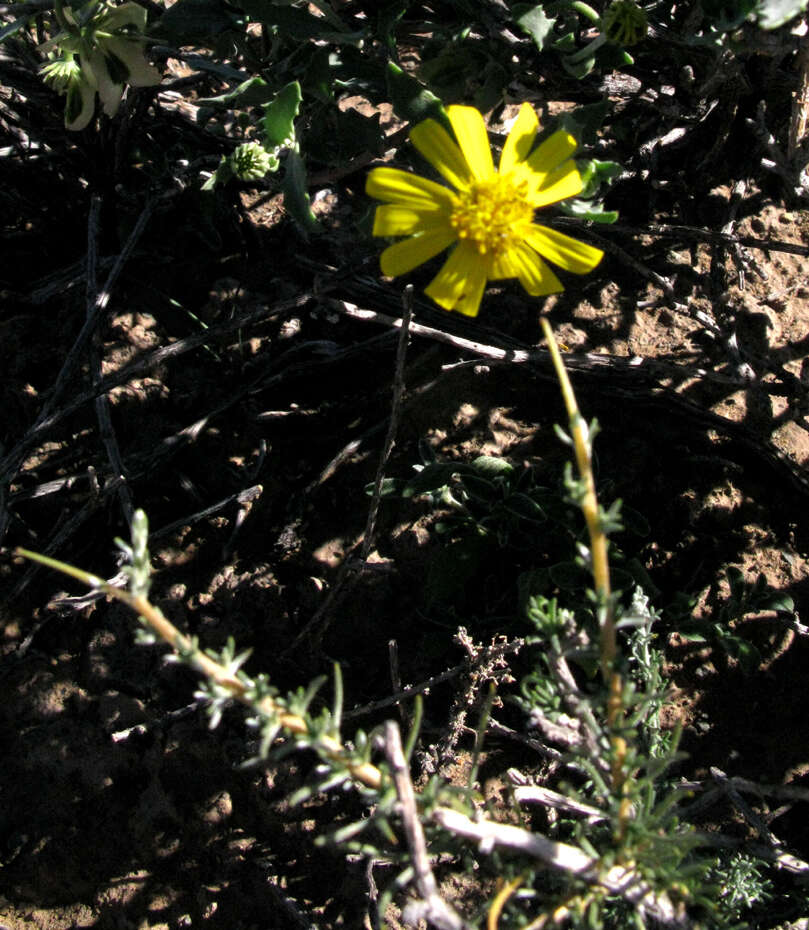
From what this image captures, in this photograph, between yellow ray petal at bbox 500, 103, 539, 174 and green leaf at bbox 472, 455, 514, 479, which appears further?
green leaf at bbox 472, 455, 514, 479

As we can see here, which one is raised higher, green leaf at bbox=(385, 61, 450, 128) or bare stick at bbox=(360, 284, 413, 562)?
green leaf at bbox=(385, 61, 450, 128)

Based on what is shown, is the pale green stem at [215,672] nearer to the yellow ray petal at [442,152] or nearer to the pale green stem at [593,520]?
the pale green stem at [593,520]

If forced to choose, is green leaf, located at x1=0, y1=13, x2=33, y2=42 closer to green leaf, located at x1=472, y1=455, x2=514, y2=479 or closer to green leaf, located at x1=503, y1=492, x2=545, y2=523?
green leaf, located at x1=472, y1=455, x2=514, y2=479

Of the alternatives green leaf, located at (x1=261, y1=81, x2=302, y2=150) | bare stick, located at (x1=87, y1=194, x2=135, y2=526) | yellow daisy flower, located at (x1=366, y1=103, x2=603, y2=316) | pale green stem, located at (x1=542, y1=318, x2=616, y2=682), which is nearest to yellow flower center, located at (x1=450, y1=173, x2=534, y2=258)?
yellow daisy flower, located at (x1=366, y1=103, x2=603, y2=316)

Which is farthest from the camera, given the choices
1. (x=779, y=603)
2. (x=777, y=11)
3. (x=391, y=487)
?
(x=391, y=487)

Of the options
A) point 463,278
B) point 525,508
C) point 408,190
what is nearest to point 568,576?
point 525,508

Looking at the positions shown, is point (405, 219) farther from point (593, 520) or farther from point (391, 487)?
point (593, 520)

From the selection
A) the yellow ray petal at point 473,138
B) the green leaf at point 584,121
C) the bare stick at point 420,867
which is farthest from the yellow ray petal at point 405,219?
the bare stick at point 420,867

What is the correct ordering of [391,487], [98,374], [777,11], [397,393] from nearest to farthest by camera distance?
[777,11]
[397,393]
[391,487]
[98,374]
